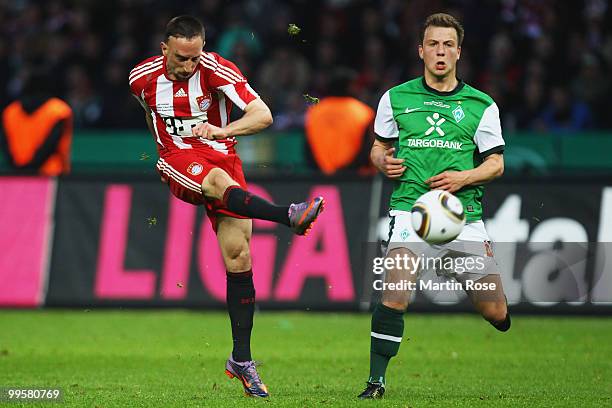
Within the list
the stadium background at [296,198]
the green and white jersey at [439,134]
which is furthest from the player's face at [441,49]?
the stadium background at [296,198]

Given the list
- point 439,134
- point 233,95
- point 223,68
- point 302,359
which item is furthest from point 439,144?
point 302,359

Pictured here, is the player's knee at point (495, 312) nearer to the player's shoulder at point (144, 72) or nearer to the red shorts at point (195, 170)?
the red shorts at point (195, 170)

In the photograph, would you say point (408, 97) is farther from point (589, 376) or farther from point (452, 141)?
point (589, 376)

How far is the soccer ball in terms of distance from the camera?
6.88 meters

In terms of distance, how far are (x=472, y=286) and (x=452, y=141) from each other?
2.88 feet

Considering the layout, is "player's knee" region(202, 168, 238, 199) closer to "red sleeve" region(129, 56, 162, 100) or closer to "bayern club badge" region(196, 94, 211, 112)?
"bayern club badge" region(196, 94, 211, 112)

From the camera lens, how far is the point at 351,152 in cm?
1362

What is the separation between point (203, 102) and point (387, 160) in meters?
1.27

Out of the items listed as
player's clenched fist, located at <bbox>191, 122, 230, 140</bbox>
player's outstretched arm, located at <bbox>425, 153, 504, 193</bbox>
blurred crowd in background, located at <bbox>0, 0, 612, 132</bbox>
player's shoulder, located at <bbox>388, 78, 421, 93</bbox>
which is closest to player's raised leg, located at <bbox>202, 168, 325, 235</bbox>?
player's clenched fist, located at <bbox>191, 122, 230, 140</bbox>

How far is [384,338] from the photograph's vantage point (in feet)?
23.4

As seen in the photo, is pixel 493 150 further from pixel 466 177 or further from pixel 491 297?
pixel 491 297

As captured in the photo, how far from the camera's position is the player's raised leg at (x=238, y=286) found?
760 cm

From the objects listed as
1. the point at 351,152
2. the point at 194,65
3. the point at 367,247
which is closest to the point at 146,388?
the point at 194,65

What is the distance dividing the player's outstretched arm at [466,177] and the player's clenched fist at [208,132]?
1255mm
